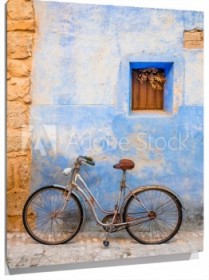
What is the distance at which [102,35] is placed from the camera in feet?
12.8

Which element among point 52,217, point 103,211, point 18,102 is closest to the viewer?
point 18,102

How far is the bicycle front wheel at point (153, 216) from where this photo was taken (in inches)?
160

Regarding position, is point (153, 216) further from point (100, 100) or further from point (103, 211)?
point (100, 100)

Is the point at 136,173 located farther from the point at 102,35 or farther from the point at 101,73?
the point at 102,35

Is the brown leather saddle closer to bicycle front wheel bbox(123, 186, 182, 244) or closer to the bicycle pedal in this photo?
bicycle front wheel bbox(123, 186, 182, 244)

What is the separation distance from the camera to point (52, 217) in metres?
3.91

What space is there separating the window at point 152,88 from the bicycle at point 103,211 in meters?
0.45

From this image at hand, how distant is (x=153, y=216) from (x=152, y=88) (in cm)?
96

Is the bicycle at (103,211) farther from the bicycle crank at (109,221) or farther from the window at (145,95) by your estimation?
the window at (145,95)

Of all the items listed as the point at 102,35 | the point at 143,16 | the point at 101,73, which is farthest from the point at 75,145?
the point at 143,16

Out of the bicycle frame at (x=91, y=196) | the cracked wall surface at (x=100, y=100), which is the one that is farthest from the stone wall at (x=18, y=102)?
the bicycle frame at (x=91, y=196)

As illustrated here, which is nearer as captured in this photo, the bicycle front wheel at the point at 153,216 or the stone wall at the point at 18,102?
the stone wall at the point at 18,102

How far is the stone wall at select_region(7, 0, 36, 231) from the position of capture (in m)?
3.70

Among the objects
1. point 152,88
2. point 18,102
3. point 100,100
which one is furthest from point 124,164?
point 18,102
